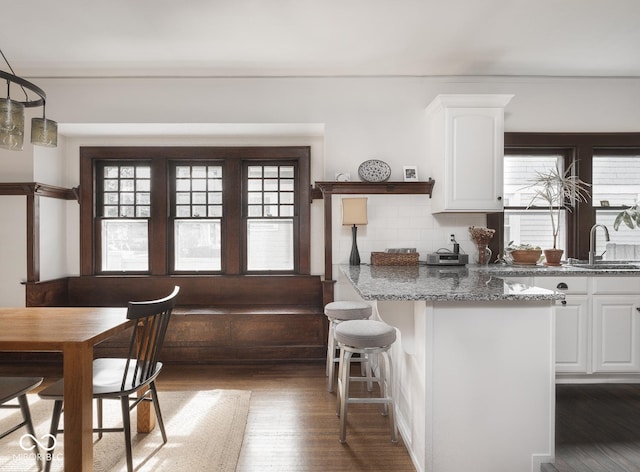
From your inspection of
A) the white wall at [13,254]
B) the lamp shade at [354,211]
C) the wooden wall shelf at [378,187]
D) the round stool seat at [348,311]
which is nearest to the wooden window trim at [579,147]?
the wooden wall shelf at [378,187]

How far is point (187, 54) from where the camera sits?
3.45m

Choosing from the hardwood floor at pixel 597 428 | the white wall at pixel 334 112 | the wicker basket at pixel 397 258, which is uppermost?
the white wall at pixel 334 112

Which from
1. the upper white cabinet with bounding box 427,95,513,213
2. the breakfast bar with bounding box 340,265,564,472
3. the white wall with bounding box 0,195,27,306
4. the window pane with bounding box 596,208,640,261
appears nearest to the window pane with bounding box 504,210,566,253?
the window pane with bounding box 596,208,640,261

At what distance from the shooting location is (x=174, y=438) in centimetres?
244

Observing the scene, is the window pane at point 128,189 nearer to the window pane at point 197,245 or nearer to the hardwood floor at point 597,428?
the window pane at point 197,245

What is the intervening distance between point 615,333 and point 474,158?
185 centimetres

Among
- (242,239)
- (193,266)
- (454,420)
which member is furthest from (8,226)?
(454,420)

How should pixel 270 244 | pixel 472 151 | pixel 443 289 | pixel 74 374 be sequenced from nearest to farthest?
pixel 74 374 → pixel 443 289 → pixel 472 151 → pixel 270 244

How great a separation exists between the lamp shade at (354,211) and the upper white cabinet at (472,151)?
74 centimetres

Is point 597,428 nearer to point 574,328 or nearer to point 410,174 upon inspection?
point 574,328

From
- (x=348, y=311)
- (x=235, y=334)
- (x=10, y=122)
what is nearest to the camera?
(x=10, y=122)

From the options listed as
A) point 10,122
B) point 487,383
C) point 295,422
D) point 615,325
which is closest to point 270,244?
point 295,422

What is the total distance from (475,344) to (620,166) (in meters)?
3.33

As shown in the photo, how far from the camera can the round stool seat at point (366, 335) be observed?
221 centimetres
